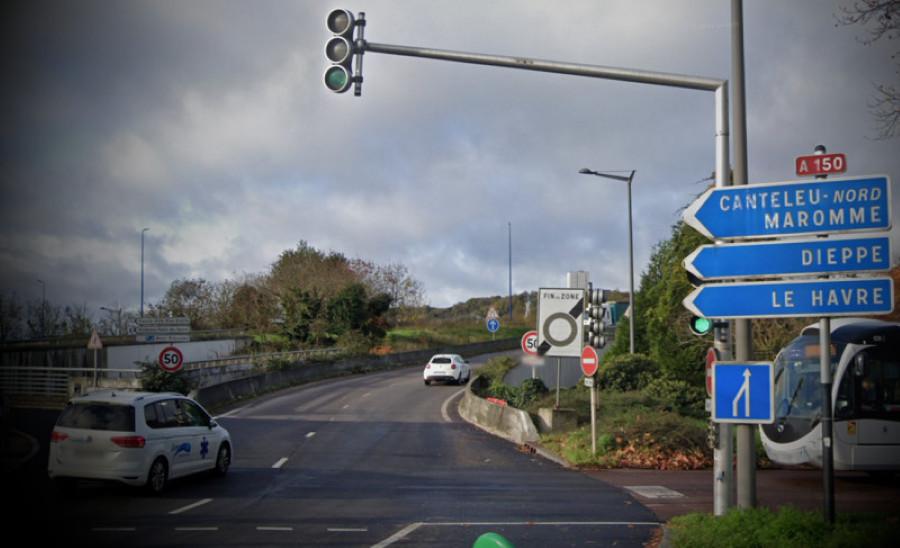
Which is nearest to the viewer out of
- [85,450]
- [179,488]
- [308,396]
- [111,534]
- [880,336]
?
[111,534]

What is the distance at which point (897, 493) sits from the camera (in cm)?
1481

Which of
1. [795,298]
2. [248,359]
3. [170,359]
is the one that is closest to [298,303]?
[248,359]

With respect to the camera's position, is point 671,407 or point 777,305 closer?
point 777,305

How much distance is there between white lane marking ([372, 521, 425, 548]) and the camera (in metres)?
9.95

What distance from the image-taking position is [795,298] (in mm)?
8453

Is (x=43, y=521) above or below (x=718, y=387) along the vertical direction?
below

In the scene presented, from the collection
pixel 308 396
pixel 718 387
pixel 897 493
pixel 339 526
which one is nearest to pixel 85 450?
pixel 339 526

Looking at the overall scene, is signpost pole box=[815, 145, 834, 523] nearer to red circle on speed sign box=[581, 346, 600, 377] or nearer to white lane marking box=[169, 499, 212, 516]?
white lane marking box=[169, 499, 212, 516]

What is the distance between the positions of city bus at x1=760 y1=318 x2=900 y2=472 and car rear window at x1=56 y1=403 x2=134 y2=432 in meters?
12.7

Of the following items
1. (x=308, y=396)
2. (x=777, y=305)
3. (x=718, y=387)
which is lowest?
(x=308, y=396)

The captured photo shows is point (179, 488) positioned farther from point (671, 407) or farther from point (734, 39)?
point (671, 407)

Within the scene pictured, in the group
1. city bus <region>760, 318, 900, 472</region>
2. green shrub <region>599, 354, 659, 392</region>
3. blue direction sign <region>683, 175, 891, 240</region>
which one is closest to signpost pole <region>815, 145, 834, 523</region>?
blue direction sign <region>683, 175, 891, 240</region>

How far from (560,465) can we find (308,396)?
2227 centimetres

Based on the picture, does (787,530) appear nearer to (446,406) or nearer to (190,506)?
(190,506)
